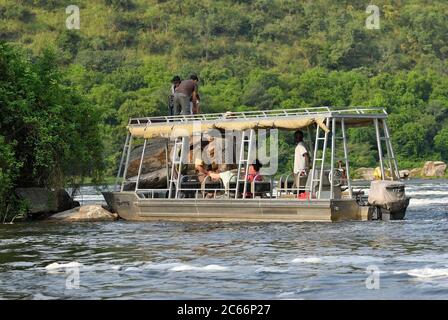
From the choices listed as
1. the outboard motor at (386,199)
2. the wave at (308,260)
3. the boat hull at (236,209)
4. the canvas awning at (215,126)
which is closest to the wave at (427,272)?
the wave at (308,260)

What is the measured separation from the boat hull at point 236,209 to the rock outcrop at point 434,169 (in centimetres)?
6826

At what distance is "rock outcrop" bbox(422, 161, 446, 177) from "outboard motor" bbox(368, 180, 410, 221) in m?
70.3

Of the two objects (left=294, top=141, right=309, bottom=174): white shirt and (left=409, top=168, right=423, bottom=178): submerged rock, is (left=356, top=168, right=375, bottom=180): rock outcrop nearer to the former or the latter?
(left=409, top=168, right=423, bottom=178): submerged rock

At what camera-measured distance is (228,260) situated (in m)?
22.4

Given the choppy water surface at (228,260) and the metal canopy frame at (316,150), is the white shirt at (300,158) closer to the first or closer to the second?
the metal canopy frame at (316,150)

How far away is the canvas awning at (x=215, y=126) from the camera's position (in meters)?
30.6

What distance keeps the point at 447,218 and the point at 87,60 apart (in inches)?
4390

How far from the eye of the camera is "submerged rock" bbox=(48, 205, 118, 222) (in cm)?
3500

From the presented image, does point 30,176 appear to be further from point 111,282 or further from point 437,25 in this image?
point 437,25

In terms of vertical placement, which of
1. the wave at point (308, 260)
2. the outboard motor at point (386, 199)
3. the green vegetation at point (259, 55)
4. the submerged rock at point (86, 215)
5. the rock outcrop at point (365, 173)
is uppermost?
the green vegetation at point (259, 55)

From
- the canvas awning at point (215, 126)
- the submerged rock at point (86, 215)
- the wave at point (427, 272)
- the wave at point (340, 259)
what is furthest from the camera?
the submerged rock at point (86, 215)

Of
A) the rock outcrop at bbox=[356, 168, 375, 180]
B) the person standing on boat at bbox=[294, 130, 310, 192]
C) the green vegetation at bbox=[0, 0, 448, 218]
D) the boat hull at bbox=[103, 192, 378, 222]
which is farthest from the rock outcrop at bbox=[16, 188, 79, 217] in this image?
the rock outcrop at bbox=[356, 168, 375, 180]

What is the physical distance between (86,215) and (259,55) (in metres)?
120

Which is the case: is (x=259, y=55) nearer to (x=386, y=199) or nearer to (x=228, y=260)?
(x=386, y=199)
